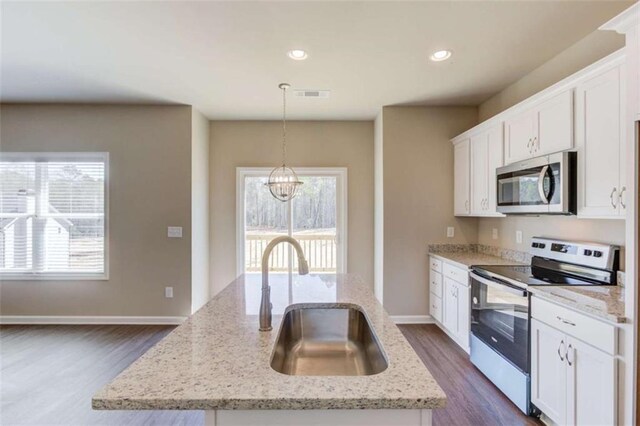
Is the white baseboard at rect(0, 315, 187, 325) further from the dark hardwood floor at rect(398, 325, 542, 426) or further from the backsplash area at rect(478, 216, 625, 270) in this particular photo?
the backsplash area at rect(478, 216, 625, 270)

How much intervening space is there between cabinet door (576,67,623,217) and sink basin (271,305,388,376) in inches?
66.5

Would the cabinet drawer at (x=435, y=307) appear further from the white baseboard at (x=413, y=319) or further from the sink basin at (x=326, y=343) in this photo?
the sink basin at (x=326, y=343)

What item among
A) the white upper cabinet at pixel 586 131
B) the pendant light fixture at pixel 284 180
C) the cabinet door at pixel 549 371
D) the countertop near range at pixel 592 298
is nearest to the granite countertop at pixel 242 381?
the countertop near range at pixel 592 298

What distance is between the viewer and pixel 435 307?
3.88 metres

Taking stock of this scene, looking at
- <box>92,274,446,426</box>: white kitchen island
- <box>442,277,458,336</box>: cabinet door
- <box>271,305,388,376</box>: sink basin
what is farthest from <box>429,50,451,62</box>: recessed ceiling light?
<box>92,274,446,426</box>: white kitchen island

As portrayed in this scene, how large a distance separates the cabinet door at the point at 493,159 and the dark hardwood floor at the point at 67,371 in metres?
3.17

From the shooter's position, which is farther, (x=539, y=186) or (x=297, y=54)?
(x=297, y=54)

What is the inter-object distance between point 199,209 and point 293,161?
4.88 feet

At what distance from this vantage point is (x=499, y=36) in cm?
249

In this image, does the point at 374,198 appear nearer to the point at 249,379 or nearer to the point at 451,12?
the point at 451,12

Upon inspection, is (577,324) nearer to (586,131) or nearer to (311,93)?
(586,131)

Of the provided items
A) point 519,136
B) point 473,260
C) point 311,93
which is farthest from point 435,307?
point 311,93

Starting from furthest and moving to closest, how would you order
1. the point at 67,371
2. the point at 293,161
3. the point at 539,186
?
the point at 293,161 < the point at 67,371 < the point at 539,186

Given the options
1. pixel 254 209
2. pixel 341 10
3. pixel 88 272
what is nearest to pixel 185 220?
pixel 254 209
